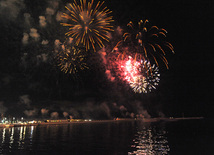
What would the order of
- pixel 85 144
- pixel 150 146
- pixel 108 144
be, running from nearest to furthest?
pixel 150 146, pixel 108 144, pixel 85 144

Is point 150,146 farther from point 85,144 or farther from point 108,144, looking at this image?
point 85,144

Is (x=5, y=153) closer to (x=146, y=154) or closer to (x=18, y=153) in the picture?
(x=18, y=153)

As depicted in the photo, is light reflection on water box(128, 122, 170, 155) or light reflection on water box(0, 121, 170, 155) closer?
light reflection on water box(128, 122, 170, 155)

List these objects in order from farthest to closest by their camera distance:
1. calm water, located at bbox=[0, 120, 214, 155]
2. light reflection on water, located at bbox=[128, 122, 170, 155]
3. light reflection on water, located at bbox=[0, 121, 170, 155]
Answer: light reflection on water, located at bbox=[0, 121, 170, 155] → calm water, located at bbox=[0, 120, 214, 155] → light reflection on water, located at bbox=[128, 122, 170, 155]

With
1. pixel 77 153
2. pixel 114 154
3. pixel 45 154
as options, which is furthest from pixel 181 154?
pixel 45 154

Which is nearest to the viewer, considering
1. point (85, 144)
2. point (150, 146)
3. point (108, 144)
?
point (150, 146)

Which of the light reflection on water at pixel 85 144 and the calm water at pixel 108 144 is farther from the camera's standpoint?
the light reflection on water at pixel 85 144

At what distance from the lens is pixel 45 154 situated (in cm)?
4588

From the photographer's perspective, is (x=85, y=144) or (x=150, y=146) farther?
(x=85, y=144)

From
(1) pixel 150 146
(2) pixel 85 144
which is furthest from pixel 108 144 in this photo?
(1) pixel 150 146

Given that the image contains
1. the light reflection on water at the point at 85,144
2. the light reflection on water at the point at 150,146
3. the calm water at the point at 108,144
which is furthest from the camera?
the light reflection on water at the point at 85,144

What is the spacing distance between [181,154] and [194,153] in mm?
3944

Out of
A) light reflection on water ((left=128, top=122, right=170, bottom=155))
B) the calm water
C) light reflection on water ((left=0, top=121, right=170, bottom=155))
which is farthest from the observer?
light reflection on water ((left=0, top=121, right=170, bottom=155))

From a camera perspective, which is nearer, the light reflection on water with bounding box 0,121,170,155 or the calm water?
the calm water
